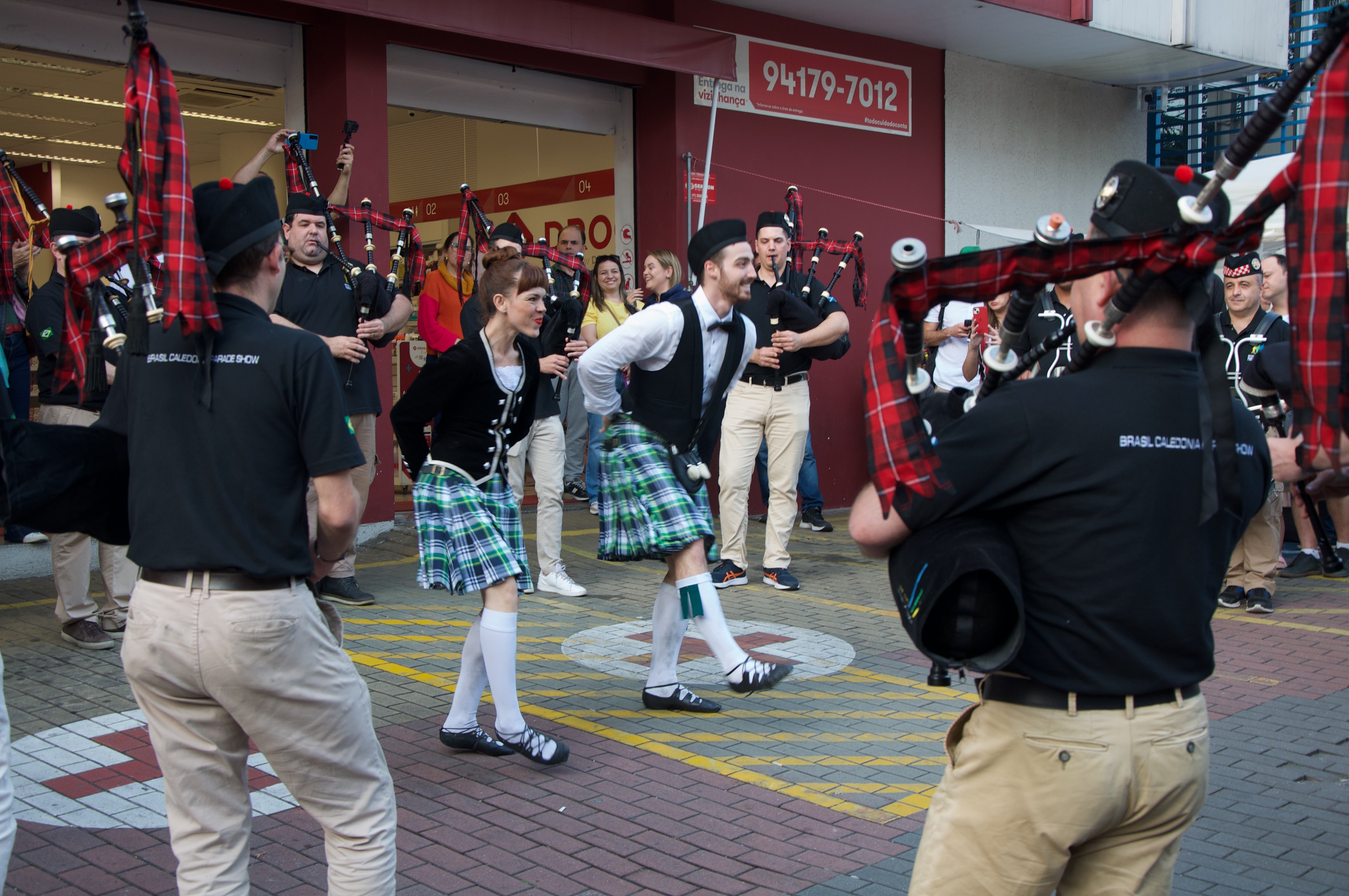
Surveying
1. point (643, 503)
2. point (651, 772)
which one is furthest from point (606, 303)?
point (651, 772)

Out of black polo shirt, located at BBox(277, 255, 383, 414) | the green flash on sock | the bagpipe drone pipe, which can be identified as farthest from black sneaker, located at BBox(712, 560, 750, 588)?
the bagpipe drone pipe

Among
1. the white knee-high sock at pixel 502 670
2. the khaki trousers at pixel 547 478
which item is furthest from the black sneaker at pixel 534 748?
the khaki trousers at pixel 547 478

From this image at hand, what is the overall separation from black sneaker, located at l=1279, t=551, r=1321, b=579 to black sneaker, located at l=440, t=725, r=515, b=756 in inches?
269

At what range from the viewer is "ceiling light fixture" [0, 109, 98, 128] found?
41.3 feet

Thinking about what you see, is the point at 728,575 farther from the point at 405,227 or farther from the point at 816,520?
the point at 405,227

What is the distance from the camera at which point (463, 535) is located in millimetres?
4816

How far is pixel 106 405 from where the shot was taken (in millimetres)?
3127

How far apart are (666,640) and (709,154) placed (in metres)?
6.57

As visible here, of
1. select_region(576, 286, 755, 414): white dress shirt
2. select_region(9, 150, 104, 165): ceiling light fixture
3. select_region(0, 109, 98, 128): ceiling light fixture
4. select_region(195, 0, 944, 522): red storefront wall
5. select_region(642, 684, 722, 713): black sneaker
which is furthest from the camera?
select_region(9, 150, 104, 165): ceiling light fixture

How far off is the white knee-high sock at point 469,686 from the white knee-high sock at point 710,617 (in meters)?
0.94

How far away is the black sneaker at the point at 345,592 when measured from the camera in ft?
25.3

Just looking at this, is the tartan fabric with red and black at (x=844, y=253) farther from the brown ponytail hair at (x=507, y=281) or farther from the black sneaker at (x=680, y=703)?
the black sneaker at (x=680, y=703)

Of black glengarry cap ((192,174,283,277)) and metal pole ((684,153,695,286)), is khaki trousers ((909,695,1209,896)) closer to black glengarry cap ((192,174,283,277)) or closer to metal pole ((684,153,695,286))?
black glengarry cap ((192,174,283,277))

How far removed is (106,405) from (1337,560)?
5565 millimetres
